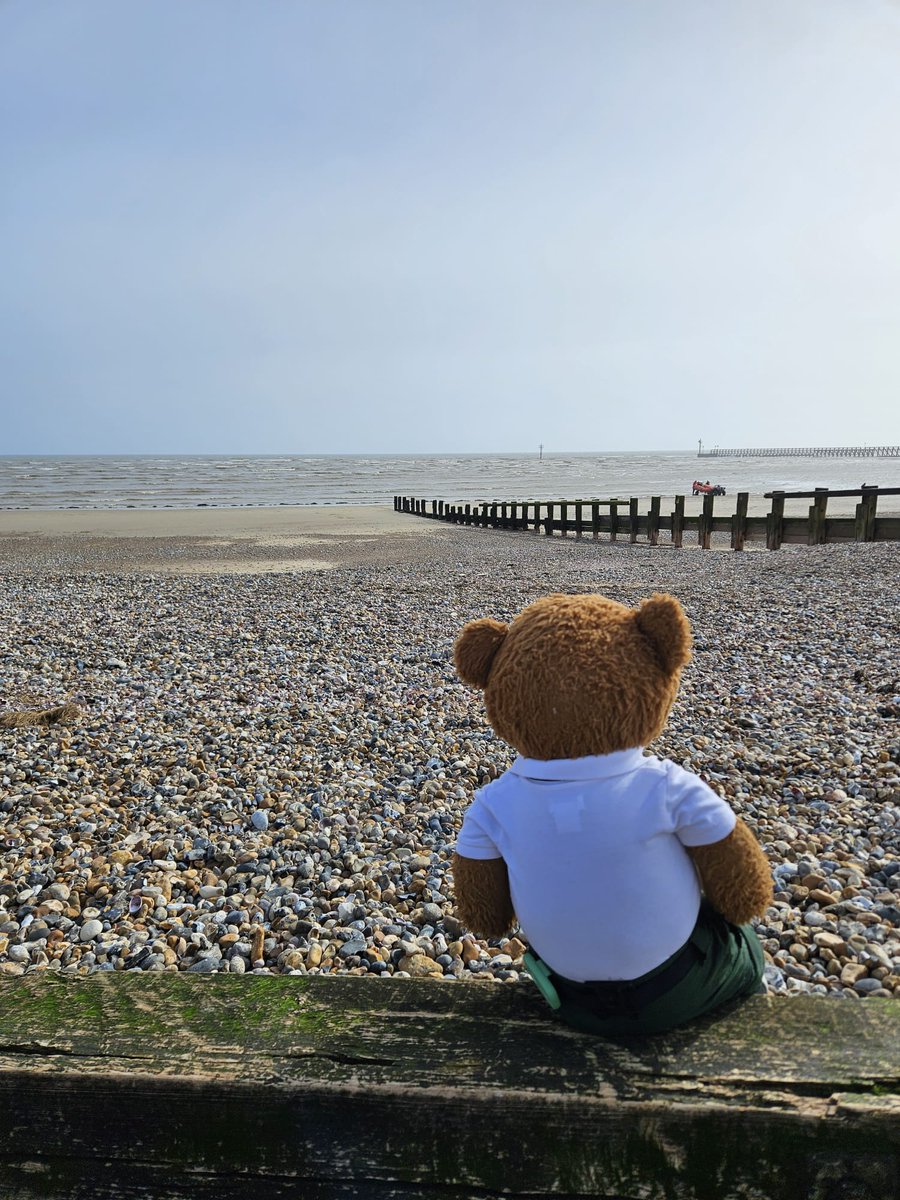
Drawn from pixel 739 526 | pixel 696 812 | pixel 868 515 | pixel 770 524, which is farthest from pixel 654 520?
pixel 696 812

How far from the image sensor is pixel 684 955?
144 centimetres

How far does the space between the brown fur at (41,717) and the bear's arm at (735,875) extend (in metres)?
5.19

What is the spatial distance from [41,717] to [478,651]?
5017mm

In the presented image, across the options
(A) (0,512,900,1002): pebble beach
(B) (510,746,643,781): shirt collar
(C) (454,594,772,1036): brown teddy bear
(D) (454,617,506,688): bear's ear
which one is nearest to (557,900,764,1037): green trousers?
(C) (454,594,772,1036): brown teddy bear

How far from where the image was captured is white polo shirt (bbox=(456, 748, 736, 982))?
141cm

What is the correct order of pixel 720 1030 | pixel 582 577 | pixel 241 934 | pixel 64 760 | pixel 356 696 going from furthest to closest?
pixel 582 577
pixel 356 696
pixel 64 760
pixel 241 934
pixel 720 1030

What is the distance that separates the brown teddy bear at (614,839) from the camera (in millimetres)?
1408

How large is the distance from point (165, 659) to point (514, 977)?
5.75 meters

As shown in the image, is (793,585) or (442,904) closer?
(442,904)

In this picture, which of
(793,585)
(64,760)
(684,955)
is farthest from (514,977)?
(793,585)

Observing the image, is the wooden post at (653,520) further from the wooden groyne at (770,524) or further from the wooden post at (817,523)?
the wooden post at (817,523)

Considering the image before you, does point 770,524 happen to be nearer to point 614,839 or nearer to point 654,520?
point 654,520

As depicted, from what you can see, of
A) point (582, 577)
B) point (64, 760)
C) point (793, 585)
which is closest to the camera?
point (64, 760)

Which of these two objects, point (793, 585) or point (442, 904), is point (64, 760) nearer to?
point (442, 904)
